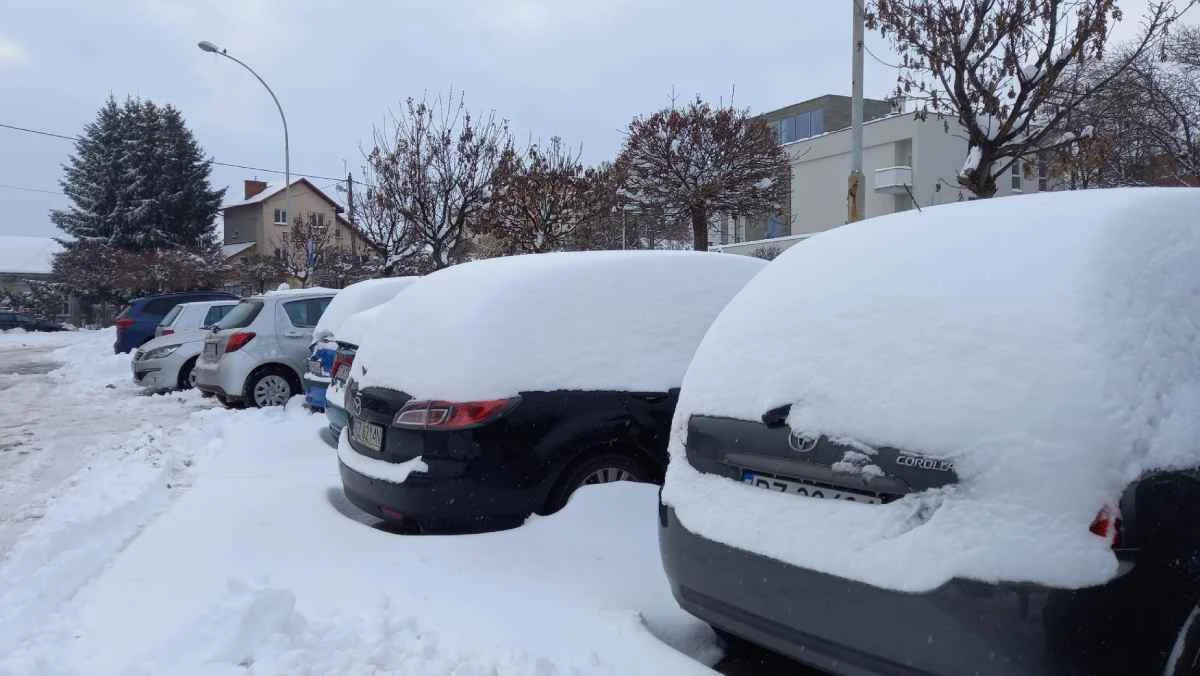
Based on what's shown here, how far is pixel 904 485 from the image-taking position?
2.65 metres

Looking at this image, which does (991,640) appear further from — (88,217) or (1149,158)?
(88,217)

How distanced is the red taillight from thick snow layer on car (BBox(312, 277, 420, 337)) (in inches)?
83.0

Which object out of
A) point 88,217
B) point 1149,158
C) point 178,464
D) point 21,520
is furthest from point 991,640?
point 88,217

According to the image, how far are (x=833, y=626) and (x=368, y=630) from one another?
1907 mm

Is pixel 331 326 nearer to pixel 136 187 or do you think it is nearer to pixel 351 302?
pixel 351 302

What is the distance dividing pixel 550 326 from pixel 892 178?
3594 centimetres

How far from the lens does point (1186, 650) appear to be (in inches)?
96.0

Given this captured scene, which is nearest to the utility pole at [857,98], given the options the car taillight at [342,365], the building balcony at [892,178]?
the car taillight at [342,365]

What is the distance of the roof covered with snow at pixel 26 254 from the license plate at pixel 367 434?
2429 inches

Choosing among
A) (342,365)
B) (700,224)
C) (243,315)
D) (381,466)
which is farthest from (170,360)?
(700,224)

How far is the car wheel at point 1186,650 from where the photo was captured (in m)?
2.42

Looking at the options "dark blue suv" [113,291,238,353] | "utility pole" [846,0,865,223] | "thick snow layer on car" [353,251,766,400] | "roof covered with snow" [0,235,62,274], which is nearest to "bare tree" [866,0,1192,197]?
"utility pole" [846,0,865,223]

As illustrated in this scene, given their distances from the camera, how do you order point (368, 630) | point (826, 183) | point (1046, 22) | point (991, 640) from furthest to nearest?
point (826, 183), point (1046, 22), point (368, 630), point (991, 640)

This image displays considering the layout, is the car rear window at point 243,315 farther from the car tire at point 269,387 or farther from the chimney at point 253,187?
the chimney at point 253,187
